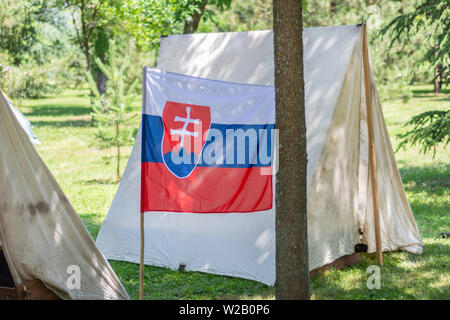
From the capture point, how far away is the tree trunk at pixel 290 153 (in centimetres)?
427

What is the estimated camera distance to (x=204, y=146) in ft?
18.1

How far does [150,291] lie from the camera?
5867 millimetres

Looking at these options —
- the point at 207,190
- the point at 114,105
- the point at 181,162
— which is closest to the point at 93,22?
the point at 114,105

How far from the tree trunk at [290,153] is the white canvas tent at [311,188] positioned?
5.05 ft

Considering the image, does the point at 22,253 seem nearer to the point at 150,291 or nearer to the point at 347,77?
the point at 150,291

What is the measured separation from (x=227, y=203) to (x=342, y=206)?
154cm

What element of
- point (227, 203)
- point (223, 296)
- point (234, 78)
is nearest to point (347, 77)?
point (234, 78)

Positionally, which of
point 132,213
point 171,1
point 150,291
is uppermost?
point 171,1

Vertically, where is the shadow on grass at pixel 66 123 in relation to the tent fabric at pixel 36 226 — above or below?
above

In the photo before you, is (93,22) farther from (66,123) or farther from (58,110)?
(58,110)

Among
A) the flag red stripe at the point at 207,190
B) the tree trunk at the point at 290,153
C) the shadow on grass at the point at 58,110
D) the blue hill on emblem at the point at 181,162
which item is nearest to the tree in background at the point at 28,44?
the shadow on grass at the point at 58,110

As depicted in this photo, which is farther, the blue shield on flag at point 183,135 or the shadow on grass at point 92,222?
the shadow on grass at point 92,222

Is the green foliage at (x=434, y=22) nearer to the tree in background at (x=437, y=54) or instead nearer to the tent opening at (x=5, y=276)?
the tree in background at (x=437, y=54)

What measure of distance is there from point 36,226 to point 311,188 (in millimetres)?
2712
